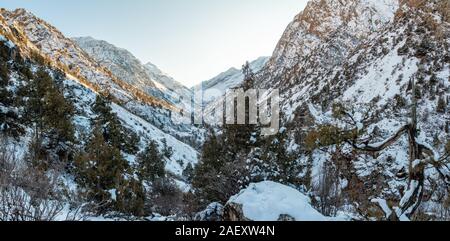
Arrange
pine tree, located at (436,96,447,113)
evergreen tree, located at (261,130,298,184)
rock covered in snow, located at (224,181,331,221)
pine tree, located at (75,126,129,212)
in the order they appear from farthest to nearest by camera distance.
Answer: pine tree, located at (436,96,447,113)
pine tree, located at (75,126,129,212)
evergreen tree, located at (261,130,298,184)
rock covered in snow, located at (224,181,331,221)

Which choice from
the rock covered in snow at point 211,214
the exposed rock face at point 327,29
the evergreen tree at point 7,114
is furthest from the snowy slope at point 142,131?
the exposed rock face at point 327,29

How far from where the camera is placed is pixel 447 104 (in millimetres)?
29281

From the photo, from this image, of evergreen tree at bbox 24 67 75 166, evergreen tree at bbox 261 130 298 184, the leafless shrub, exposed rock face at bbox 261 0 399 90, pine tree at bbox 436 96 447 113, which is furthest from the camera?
exposed rock face at bbox 261 0 399 90

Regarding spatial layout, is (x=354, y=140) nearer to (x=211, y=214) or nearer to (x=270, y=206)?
(x=270, y=206)

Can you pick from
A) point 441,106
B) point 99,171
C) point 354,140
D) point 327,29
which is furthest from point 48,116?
point 327,29

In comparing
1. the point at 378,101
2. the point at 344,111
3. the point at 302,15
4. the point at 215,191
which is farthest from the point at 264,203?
the point at 302,15

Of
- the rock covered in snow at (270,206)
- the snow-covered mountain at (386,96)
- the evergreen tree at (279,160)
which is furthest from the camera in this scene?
the evergreen tree at (279,160)

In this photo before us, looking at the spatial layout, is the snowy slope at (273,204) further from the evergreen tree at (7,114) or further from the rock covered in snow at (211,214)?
the evergreen tree at (7,114)

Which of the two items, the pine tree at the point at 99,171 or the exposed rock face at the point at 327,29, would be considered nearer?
the pine tree at the point at 99,171

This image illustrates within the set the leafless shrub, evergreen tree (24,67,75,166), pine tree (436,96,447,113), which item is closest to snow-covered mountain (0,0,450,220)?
pine tree (436,96,447,113)

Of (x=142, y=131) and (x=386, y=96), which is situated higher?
(x=386, y=96)

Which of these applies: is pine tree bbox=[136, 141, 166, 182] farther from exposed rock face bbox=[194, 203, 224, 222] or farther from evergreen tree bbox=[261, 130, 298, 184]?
exposed rock face bbox=[194, 203, 224, 222]

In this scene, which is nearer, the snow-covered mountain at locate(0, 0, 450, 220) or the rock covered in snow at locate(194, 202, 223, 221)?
the snow-covered mountain at locate(0, 0, 450, 220)
